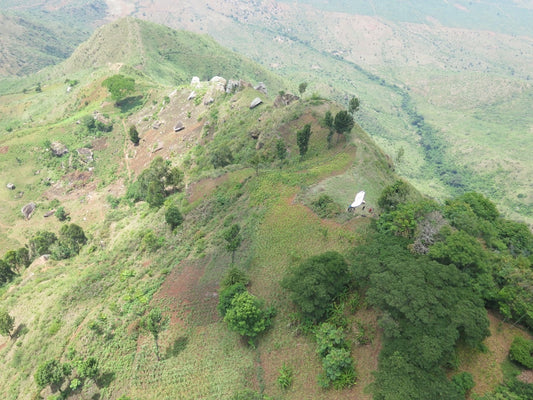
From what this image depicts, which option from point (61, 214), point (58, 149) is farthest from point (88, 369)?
point (58, 149)

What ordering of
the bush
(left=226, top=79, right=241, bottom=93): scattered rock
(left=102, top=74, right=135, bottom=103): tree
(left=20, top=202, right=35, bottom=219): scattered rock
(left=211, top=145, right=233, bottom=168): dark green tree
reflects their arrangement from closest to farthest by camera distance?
the bush, (left=211, top=145, right=233, bottom=168): dark green tree, (left=20, top=202, right=35, bottom=219): scattered rock, (left=226, top=79, right=241, bottom=93): scattered rock, (left=102, top=74, right=135, bottom=103): tree

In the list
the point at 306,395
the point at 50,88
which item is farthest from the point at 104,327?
the point at 50,88

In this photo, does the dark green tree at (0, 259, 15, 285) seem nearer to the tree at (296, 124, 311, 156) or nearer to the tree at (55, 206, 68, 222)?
the tree at (55, 206, 68, 222)

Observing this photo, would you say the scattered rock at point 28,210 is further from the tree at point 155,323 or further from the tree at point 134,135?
the tree at point 155,323

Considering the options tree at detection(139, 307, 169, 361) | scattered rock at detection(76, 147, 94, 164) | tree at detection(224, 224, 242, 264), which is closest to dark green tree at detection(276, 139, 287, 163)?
tree at detection(224, 224, 242, 264)

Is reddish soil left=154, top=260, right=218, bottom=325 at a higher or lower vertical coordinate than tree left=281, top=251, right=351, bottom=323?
lower

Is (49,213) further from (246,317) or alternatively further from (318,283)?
(318,283)
